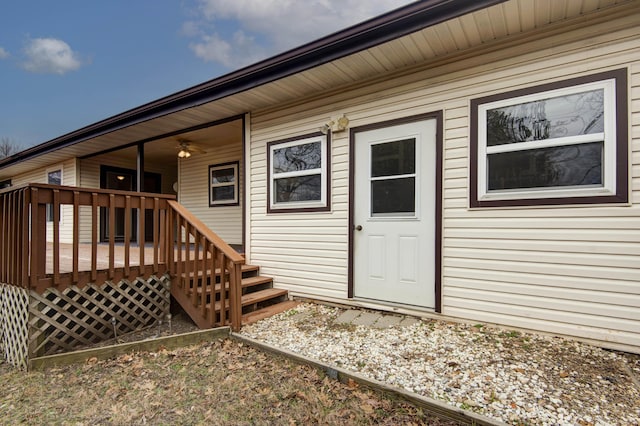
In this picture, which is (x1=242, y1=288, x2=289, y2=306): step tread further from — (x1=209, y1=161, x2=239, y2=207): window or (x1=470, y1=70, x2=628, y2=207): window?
(x1=209, y1=161, x2=239, y2=207): window

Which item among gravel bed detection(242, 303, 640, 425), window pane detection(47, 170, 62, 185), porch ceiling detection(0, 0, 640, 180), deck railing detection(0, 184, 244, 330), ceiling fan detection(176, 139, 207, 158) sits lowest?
gravel bed detection(242, 303, 640, 425)

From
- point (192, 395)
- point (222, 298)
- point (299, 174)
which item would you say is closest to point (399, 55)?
point (299, 174)

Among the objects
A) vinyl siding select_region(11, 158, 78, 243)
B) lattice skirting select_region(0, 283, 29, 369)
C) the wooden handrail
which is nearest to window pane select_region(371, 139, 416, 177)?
the wooden handrail

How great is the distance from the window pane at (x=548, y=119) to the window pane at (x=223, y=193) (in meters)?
5.36

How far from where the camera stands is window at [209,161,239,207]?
6.93m

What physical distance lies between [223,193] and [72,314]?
14.1ft

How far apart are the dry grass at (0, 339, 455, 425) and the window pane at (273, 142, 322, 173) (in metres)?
2.57

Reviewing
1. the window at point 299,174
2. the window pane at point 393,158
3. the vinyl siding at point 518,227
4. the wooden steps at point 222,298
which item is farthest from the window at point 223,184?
the window pane at point 393,158

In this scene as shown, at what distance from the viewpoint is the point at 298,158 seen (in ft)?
14.9

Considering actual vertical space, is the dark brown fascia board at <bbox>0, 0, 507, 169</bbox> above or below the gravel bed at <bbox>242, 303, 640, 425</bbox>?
above

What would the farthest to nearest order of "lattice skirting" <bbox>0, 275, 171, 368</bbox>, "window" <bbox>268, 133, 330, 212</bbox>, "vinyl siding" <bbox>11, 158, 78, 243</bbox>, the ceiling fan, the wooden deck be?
"vinyl siding" <bbox>11, 158, 78, 243</bbox> → the ceiling fan → "window" <bbox>268, 133, 330, 212</bbox> → the wooden deck → "lattice skirting" <bbox>0, 275, 171, 368</bbox>

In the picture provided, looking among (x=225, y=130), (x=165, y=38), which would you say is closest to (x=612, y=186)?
(x=225, y=130)

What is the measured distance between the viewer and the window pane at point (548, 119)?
271 centimetres

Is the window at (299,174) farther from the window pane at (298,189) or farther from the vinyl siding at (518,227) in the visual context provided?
the vinyl siding at (518,227)
